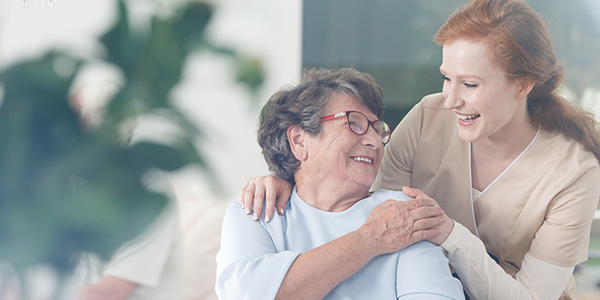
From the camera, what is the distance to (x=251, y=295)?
99cm

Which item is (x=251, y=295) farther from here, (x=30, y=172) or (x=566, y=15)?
(x=566, y=15)

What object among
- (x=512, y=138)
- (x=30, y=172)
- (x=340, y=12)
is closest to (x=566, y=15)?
(x=340, y=12)

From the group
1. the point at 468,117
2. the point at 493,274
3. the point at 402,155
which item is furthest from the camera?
the point at 402,155

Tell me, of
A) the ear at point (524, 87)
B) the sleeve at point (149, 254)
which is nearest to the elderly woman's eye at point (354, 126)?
the ear at point (524, 87)

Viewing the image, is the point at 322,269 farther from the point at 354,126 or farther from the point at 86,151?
the point at 86,151

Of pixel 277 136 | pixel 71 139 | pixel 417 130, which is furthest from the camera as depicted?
pixel 71 139

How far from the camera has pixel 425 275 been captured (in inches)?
41.4

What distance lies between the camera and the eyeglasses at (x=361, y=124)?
1.23 meters

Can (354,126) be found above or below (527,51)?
below

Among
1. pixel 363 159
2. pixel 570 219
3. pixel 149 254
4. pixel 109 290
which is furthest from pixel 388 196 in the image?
pixel 109 290

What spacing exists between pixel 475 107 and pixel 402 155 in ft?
1.17

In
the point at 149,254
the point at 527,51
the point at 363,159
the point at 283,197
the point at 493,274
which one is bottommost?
the point at 149,254

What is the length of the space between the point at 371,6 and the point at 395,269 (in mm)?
2251

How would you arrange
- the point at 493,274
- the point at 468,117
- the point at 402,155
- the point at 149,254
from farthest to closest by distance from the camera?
the point at 149,254 < the point at 402,155 < the point at 468,117 < the point at 493,274
